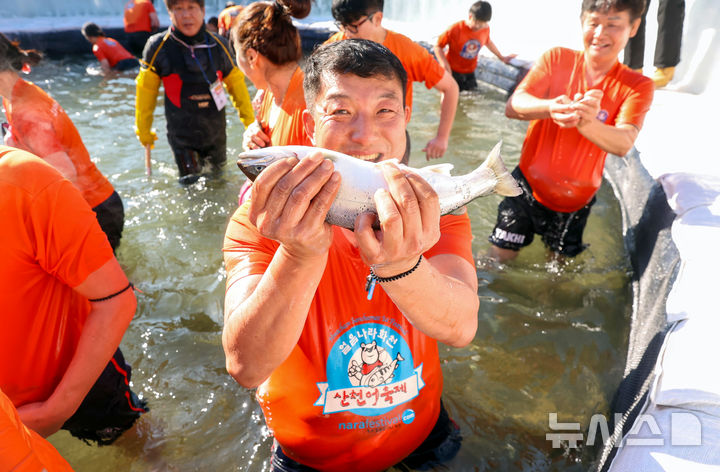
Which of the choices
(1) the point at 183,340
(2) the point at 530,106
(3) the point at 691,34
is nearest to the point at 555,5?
(3) the point at 691,34

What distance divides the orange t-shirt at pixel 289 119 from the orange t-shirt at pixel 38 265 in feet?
6.00

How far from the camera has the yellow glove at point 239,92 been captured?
227 inches

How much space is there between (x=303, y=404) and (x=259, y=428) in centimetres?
148

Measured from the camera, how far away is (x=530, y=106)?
3639mm

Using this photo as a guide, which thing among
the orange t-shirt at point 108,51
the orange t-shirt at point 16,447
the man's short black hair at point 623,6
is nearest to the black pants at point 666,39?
the man's short black hair at point 623,6

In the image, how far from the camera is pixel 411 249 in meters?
1.35

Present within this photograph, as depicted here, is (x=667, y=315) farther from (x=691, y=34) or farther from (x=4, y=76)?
(x=691, y=34)

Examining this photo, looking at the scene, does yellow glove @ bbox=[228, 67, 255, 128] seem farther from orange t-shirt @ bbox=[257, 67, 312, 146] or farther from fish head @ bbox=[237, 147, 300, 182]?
fish head @ bbox=[237, 147, 300, 182]

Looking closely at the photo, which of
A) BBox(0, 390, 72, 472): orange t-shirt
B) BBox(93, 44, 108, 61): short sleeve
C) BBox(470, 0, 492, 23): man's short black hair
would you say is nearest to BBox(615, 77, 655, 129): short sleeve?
BBox(0, 390, 72, 472): orange t-shirt

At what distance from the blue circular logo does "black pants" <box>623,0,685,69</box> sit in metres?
Answer: 8.60

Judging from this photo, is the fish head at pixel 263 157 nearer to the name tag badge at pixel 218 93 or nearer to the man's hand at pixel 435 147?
the man's hand at pixel 435 147

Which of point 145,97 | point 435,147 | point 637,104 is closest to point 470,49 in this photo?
point 435,147

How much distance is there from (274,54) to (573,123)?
8.23 feet

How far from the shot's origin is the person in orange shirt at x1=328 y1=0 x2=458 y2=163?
4027mm
